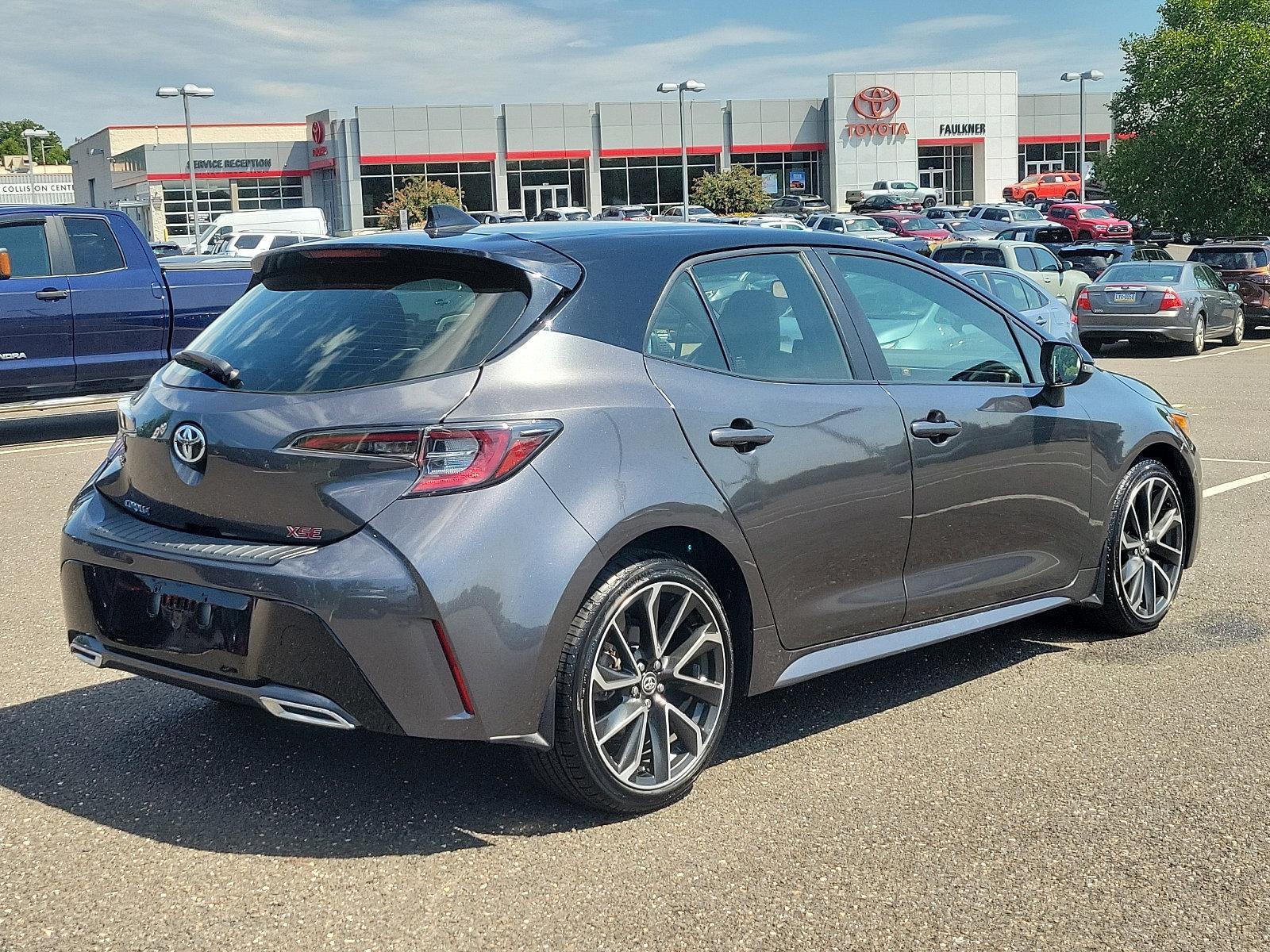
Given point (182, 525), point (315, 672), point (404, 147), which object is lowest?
point (315, 672)

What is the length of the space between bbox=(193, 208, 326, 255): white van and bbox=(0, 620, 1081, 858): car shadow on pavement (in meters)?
30.2

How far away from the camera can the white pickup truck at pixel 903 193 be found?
2675 inches

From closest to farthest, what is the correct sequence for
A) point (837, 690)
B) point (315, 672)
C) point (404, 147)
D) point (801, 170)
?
point (315, 672) < point (837, 690) < point (404, 147) < point (801, 170)

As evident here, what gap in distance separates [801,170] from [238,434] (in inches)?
3082

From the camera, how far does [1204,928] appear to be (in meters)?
3.24

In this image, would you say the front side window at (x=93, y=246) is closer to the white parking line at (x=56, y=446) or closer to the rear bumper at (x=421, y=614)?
the white parking line at (x=56, y=446)

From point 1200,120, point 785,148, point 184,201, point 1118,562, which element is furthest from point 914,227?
point 1118,562

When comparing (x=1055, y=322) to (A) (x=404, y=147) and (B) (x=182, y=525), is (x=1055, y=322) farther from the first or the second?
(A) (x=404, y=147)

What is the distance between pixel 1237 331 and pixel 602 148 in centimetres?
Answer: 5491

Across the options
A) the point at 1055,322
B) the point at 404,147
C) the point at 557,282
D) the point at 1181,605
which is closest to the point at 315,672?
the point at 557,282

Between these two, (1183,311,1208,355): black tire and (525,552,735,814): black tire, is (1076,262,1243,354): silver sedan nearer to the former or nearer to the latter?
(1183,311,1208,355): black tire

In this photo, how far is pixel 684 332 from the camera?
13.6ft

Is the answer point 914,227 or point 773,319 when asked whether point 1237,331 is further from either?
point 914,227

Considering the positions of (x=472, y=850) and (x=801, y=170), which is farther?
(x=801, y=170)
